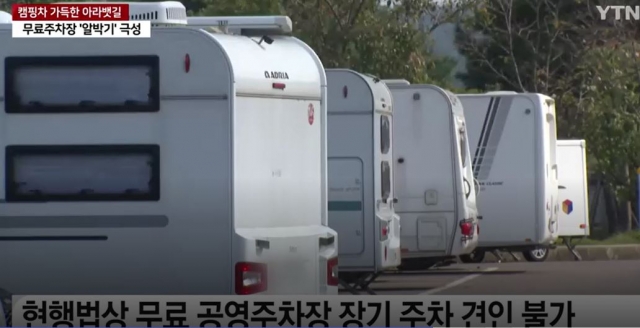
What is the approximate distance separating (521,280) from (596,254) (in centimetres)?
585

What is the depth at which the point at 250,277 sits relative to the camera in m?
9.66

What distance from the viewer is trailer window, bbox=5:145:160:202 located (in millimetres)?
9688

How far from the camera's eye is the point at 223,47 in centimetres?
966

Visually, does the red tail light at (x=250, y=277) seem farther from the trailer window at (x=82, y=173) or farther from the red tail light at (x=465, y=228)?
the red tail light at (x=465, y=228)

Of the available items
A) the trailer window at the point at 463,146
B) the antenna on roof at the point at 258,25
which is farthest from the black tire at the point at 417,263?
the antenna on roof at the point at 258,25

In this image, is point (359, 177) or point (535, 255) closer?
point (359, 177)

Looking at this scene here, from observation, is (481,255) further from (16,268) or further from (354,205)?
(16,268)

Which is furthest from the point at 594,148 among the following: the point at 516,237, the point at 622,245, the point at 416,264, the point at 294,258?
the point at 294,258

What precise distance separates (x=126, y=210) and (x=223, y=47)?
1294mm

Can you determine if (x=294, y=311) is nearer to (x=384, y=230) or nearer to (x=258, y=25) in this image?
(x=258, y=25)

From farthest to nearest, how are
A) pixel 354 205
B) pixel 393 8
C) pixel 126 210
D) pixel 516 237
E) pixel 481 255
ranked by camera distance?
1. pixel 393 8
2. pixel 481 255
3. pixel 516 237
4. pixel 354 205
5. pixel 126 210

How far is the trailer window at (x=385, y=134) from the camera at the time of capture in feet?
50.9

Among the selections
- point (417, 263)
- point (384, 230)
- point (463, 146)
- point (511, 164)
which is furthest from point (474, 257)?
point (384, 230)

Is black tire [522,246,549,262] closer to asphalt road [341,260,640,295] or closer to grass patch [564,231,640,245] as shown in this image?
asphalt road [341,260,640,295]
